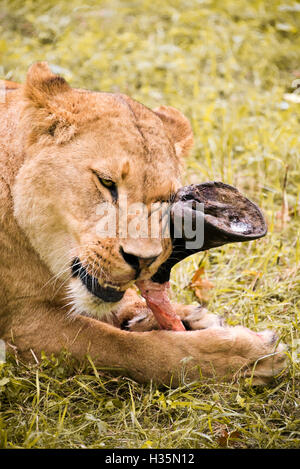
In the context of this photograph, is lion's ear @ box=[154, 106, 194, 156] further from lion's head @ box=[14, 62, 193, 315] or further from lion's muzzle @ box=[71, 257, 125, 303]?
lion's muzzle @ box=[71, 257, 125, 303]

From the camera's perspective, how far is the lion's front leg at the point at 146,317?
3.05 m

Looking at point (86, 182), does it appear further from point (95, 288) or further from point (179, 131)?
point (179, 131)

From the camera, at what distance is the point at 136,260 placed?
2.54m

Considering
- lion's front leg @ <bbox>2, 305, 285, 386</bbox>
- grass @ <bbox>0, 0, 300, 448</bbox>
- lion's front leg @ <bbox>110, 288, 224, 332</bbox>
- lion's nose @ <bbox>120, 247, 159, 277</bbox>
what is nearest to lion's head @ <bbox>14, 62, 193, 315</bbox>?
lion's nose @ <bbox>120, 247, 159, 277</bbox>

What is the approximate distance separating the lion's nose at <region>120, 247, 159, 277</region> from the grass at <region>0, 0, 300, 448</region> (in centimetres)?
56

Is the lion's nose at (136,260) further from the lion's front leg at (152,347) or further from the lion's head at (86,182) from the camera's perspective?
the lion's front leg at (152,347)

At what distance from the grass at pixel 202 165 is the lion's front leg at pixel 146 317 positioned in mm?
350

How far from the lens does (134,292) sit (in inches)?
132

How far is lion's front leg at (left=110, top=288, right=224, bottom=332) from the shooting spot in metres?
3.05

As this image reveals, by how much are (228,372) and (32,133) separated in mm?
1375

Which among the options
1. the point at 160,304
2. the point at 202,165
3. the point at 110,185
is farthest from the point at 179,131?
the point at 202,165

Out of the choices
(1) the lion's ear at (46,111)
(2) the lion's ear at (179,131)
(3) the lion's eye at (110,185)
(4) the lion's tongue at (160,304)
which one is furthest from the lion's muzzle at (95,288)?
(2) the lion's ear at (179,131)

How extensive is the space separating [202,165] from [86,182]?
7.53 feet

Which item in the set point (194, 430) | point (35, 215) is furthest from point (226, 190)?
point (194, 430)
